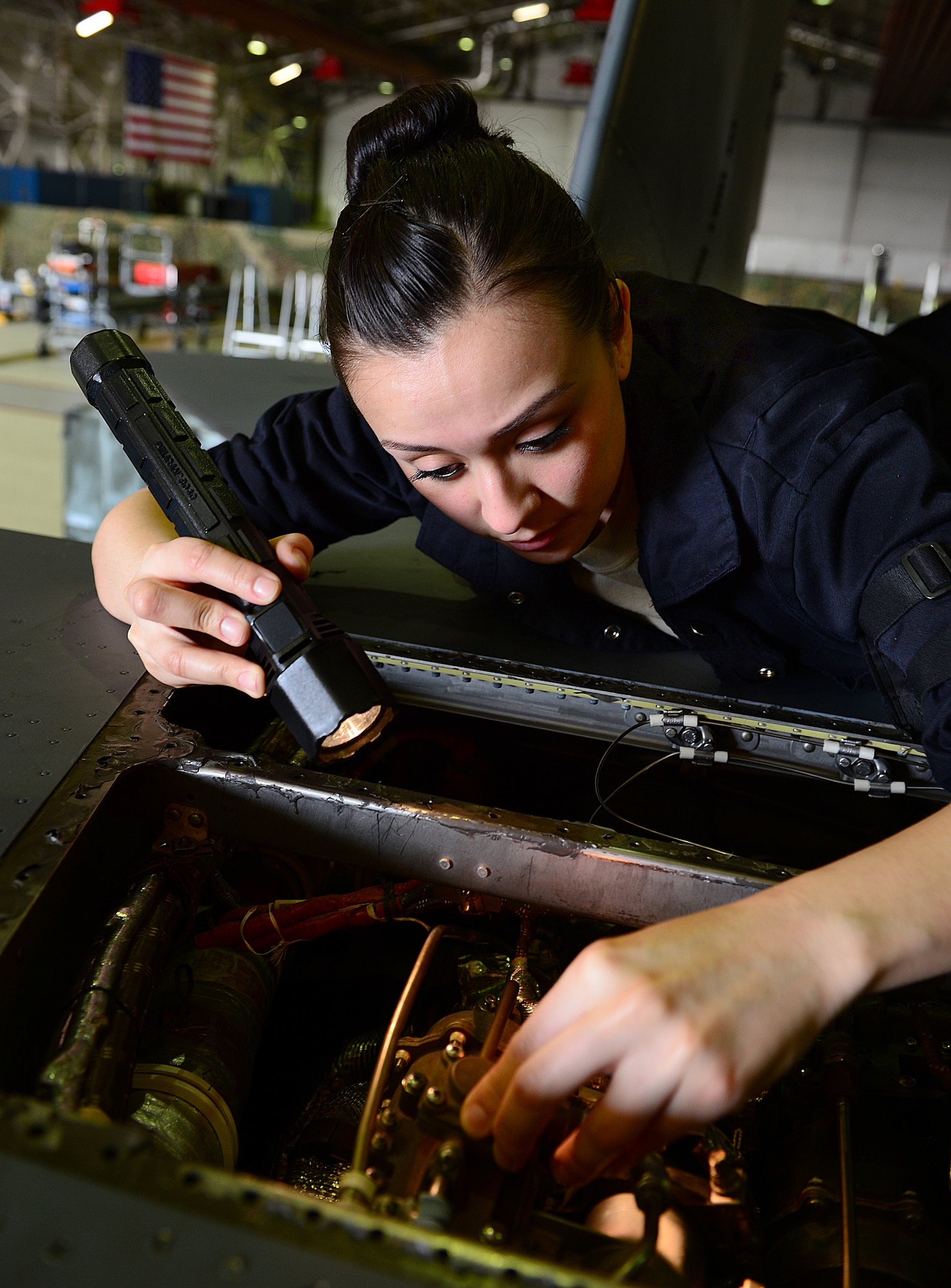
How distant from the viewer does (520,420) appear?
74cm

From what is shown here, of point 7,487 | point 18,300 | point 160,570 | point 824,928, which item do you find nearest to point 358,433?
point 160,570

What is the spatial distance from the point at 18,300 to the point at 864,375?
8.70 m

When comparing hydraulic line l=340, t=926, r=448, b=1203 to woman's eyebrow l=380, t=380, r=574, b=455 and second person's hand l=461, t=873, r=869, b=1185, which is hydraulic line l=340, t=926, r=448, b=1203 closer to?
second person's hand l=461, t=873, r=869, b=1185

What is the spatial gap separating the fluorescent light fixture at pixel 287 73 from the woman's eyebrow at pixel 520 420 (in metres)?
15.3

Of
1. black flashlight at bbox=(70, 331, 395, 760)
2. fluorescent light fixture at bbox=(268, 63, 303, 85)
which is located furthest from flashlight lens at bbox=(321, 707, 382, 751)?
fluorescent light fixture at bbox=(268, 63, 303, 85)

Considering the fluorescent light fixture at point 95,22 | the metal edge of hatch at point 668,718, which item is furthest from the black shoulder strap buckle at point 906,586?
the fluorescent light fixture at point 95,22

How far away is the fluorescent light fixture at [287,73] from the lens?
44.1 feet

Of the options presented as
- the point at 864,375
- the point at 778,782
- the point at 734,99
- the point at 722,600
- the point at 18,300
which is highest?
the point at 734,99

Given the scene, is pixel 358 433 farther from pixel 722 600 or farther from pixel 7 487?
pixel 7 487

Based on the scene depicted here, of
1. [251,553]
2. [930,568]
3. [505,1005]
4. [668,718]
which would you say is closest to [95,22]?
[251,553]

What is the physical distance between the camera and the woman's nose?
2.58 feet

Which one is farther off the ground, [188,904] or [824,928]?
[824,928]

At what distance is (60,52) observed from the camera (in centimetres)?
1212

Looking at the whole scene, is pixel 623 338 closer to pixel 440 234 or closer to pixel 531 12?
pixel 440 234
